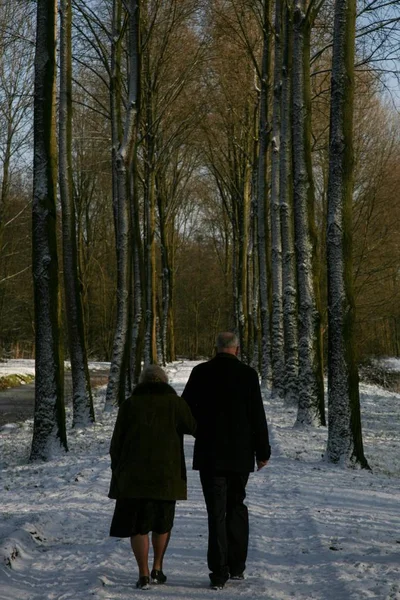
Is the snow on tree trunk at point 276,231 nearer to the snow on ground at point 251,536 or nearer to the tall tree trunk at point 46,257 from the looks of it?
the tall tree trunk at point 46,257

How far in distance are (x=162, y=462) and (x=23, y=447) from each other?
939 centimetres

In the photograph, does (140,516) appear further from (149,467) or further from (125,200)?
(125,200)

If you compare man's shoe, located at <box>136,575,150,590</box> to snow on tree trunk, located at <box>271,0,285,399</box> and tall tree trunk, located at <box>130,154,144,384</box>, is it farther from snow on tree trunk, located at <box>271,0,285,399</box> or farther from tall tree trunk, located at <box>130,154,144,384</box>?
tall tree trunk, located at <box>130,154,144,384</box>

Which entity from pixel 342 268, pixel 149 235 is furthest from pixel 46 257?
pixel 149 235

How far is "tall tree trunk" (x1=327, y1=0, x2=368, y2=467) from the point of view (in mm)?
11375

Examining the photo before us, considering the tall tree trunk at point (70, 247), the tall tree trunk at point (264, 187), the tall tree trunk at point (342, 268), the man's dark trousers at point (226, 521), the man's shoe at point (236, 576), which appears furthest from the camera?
the tall tree trunk at point (264, 187)

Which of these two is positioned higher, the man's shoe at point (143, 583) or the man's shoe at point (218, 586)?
the man's shoe at point (143, 583)

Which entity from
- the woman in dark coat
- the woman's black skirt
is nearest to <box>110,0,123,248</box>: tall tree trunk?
the woman in dark coat

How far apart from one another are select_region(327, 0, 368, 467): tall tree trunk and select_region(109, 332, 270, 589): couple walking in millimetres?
5469

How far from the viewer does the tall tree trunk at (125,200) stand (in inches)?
746

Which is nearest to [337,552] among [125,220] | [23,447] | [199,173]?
[23,447]

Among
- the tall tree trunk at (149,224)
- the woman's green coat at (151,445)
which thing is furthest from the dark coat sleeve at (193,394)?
the tall tree trunk at (149,224)

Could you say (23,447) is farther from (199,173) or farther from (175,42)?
(199,173)

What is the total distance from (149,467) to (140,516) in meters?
0.36
